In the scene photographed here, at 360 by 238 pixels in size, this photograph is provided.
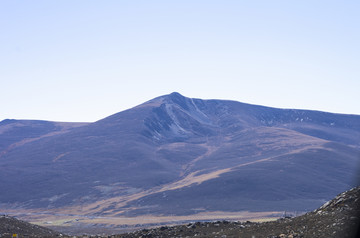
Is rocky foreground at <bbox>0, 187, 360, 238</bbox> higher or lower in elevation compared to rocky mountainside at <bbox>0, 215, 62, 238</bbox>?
higher

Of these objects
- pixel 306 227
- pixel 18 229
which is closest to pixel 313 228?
pixel 306 227

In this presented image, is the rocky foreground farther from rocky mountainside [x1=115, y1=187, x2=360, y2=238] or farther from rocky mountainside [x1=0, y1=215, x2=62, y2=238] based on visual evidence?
rocky mountainside [x1=0, y1=215, x2=62, y2=238]

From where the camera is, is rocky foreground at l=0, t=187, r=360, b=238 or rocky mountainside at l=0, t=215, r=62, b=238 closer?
rocky foreground at l=0, t=187, r=360, b=238

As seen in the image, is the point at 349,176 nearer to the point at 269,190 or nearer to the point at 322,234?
the point at 269,190

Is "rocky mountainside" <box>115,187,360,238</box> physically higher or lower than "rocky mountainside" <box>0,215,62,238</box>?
higher

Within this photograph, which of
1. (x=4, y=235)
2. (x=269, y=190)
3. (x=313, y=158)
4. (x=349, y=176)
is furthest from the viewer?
(x=313, y=158)

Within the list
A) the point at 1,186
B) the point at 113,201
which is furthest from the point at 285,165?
the point at 1,186

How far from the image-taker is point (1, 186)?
188250mm

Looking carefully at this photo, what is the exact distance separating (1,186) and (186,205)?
83.5 m

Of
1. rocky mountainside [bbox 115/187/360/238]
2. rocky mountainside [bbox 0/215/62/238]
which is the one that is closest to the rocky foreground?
rocky mountainside [bbox 115/187/360/238]

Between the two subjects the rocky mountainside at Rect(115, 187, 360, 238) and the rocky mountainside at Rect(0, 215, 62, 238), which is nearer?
the rocky mountainside at Rect(115, 187, 360, 238)

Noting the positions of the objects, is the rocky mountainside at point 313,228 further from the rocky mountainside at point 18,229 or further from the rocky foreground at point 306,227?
the rocky mountainside at point 18,229

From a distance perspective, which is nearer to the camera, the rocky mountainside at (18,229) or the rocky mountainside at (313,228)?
the rocky mountainside at (313,228)

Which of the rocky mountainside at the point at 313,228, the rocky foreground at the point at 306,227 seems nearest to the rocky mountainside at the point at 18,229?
the rocky foreground at the point at 306,227
